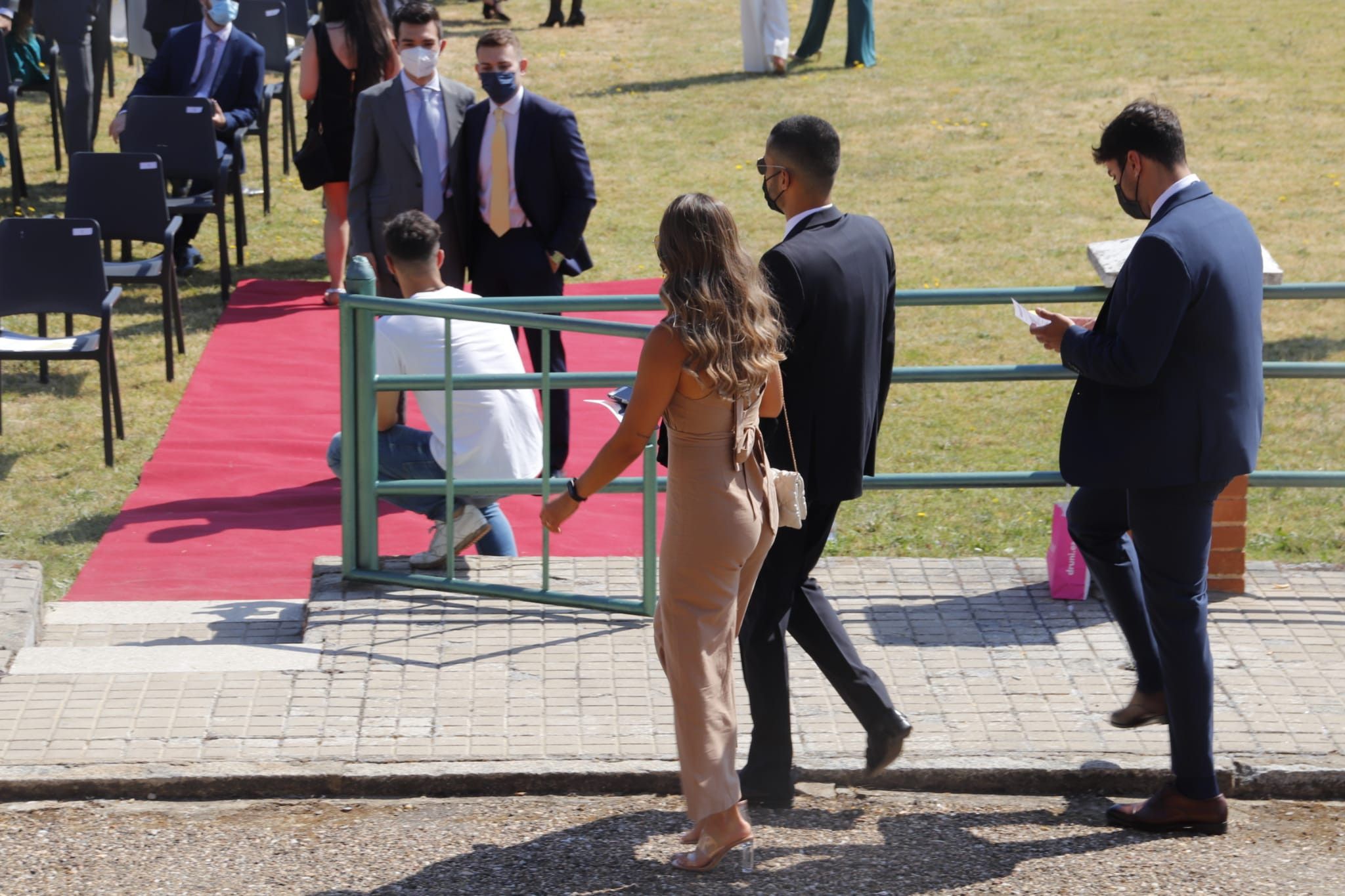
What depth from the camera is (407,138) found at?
830 centimetres

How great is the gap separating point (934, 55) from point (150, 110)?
38.3ft

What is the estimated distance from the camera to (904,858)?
4.46 metres

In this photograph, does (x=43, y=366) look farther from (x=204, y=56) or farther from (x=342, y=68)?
(x=204, y=56)

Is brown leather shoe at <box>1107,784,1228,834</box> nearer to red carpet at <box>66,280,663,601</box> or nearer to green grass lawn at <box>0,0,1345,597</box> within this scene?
green grass lawn at <box>0,0,1345,597</box>

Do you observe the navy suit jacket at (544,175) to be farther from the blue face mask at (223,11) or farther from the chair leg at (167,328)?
the blue face mask at (223,11)

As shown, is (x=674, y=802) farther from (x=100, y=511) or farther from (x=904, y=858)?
(x=100, y=511)

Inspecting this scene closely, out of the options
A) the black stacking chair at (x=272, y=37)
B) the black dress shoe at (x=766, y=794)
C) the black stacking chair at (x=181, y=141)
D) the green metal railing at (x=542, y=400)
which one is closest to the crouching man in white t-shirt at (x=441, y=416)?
the green metal railing at (x=542, y=400)

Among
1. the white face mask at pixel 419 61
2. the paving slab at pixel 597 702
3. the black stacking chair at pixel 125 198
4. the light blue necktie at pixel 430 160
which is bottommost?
the paving slab at pixel 597 702

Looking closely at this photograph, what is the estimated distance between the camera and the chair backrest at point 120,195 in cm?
992

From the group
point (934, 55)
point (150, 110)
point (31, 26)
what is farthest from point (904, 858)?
point (934, 55)

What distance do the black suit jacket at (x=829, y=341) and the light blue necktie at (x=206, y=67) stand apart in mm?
8115

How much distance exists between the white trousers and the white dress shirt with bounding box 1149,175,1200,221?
1468cm

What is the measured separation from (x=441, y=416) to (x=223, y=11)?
Answer: 19.9 ft

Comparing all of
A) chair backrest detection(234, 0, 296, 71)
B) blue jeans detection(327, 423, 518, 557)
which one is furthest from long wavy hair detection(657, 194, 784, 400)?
chair backrest detection(234, 0, 296, 71)
